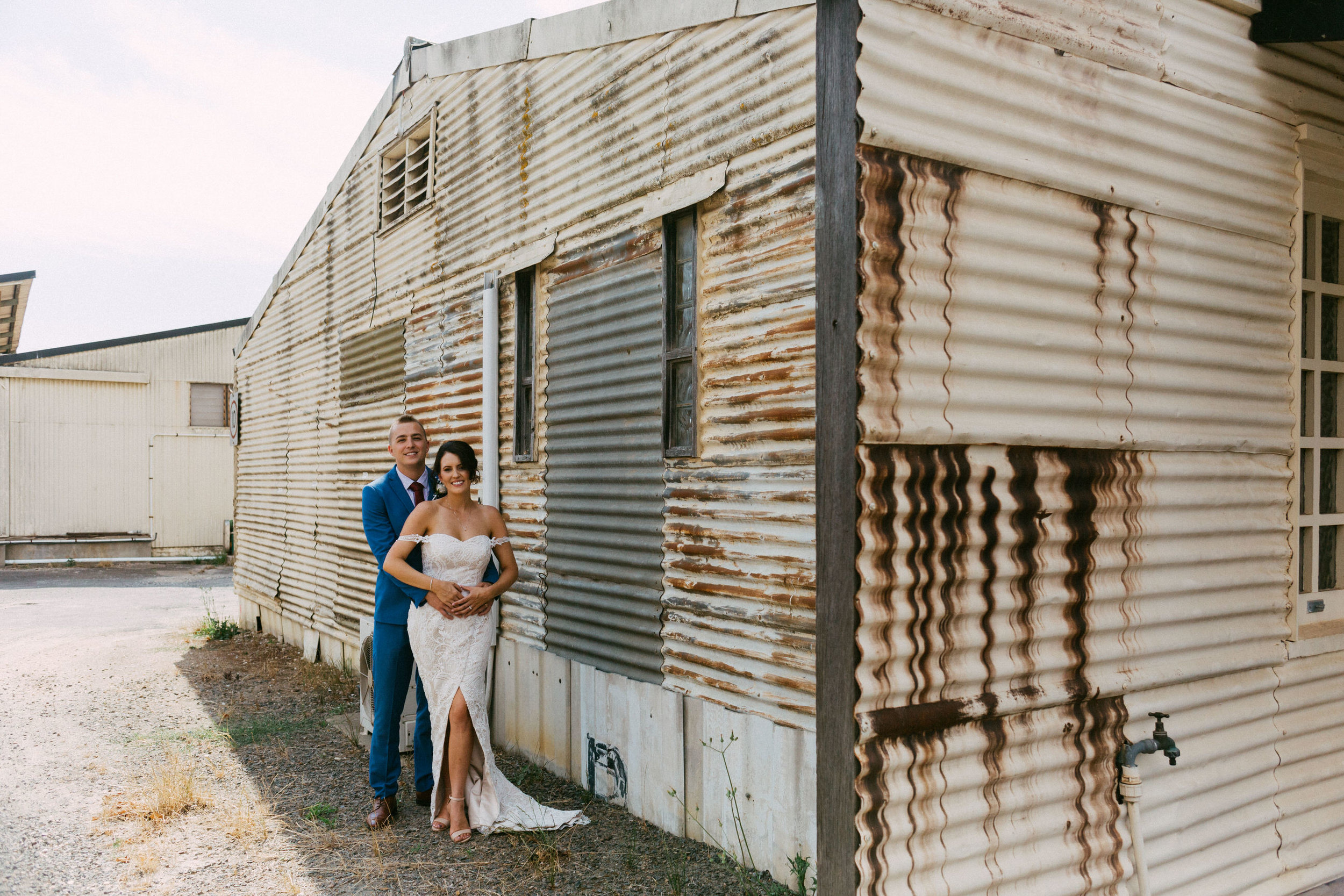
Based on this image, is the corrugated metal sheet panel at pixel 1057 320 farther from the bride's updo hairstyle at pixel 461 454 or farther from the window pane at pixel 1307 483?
the bride's updo hairstyle at pixel 461 454

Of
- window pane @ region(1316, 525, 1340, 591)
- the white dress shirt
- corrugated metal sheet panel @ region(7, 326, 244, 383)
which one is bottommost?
window pane @ region(1316, 525, 1340, 591)

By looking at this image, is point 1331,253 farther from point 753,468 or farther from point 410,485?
point 410,485

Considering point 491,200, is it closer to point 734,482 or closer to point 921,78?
point 734,482

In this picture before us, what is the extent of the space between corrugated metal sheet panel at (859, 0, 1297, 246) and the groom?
125 inches

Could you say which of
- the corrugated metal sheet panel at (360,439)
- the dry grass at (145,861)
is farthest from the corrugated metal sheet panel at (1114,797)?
the corrugated metal sheet panel at (360,439)

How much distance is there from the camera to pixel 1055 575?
11.3ft

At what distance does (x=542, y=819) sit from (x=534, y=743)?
3.64 ft

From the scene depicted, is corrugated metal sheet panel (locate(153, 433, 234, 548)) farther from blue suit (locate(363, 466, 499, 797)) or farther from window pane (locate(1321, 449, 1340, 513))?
window pane (locate(1321, 449, 1340, 513))

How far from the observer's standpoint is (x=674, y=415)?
465 centimetres

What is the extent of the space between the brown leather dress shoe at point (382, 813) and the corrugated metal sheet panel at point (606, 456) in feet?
4.13

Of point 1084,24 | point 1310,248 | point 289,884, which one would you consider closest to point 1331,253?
point 1310,248

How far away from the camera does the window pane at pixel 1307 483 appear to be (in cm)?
439

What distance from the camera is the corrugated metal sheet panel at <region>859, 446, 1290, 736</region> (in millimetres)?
3092

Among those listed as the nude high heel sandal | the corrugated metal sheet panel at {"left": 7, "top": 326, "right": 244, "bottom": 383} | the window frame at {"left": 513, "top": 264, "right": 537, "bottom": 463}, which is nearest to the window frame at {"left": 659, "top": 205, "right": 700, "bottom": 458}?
the window frame at {"left": 513, "top": 264, "right": 537, "bottom": 463}
